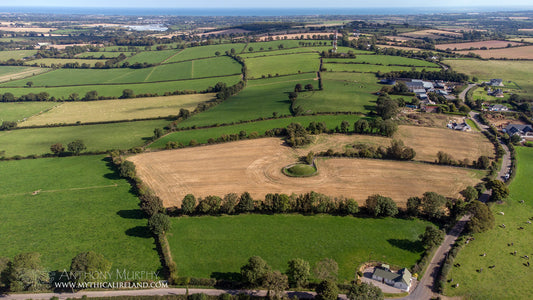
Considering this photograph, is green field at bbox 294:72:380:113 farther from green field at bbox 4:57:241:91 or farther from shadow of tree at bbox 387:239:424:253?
shadow of tree at bbox 387:239:424:253

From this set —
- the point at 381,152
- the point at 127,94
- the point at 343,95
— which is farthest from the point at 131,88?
the point at 381,152

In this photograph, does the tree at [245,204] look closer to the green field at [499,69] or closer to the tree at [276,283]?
the tree at [276,283]

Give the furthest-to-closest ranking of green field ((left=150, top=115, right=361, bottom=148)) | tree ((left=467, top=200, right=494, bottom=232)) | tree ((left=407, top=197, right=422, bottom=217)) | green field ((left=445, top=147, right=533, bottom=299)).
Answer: green field ((left=150, top=115, right=361, bottom=148)) < tree ((left=407, top=197, right=422, bottom=217)) < tree ((left=467, top=200, right=494, bottom=232)) < green field ((left=445, top=147, right=533, bottom=299))

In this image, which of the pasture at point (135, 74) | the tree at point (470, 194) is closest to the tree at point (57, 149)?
the pasture at point (135, 74)

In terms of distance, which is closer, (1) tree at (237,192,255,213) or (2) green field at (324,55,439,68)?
(1) tree at (237,192,255,213)

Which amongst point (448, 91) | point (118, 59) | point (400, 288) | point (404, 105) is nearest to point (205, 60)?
point (118, 59)

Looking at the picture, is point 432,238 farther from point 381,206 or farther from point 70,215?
point 70,215

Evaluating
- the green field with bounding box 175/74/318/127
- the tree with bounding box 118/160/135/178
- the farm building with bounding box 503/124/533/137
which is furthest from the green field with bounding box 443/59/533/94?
the tree with bounding box 118/160/135/178
